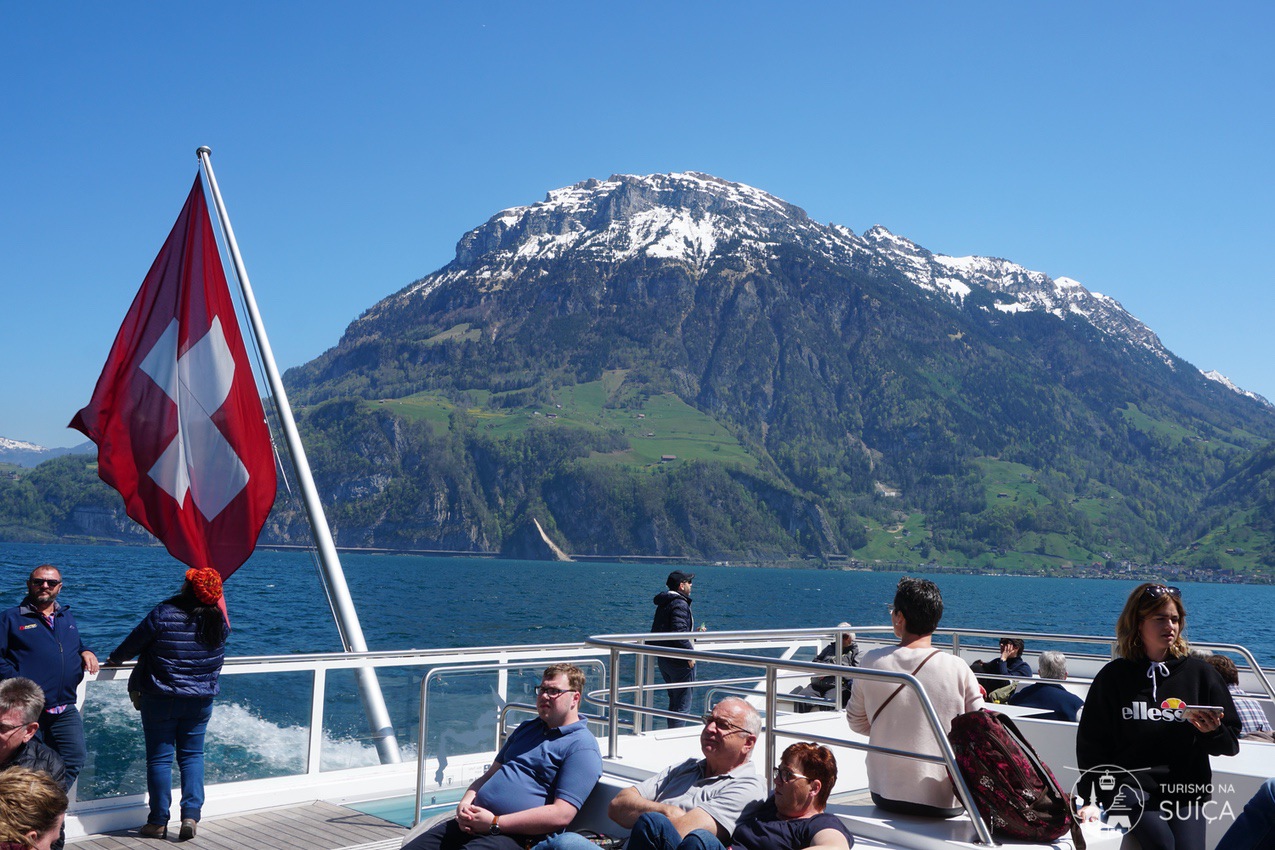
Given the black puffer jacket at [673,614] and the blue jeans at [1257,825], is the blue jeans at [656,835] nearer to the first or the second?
the blue jeans at [1257,825]

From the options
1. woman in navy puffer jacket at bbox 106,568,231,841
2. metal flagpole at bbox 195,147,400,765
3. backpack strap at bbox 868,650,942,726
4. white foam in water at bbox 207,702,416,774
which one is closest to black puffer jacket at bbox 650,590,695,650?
white foam in water at bbox 207,702,416,774

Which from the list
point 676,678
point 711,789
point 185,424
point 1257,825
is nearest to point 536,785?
point 711,789

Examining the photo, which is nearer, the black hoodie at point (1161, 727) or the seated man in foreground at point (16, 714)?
the black hoodie at point (1161, 727)

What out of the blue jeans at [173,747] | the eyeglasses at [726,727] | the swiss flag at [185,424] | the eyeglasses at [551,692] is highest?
the swiss flag at [185,424]

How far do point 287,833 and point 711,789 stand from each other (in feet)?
13.9

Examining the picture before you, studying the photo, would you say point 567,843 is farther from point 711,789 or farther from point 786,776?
point 786,776

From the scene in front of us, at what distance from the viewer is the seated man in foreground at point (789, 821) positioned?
4855 millimetres

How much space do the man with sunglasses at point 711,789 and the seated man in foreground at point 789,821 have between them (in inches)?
2.9

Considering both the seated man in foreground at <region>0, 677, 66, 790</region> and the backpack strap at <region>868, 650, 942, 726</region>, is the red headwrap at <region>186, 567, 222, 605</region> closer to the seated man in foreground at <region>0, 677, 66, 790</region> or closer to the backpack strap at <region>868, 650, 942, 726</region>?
the seated man in foreground at <region>0, 677, 66, 790</region>

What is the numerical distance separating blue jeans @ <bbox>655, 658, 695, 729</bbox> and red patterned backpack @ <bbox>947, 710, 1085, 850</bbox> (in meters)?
6.11

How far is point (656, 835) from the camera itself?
199 inches

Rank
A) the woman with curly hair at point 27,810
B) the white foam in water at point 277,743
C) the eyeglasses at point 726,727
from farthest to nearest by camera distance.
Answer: the white foam in water at point 277,743 → the eyeglasses at point 726,727 → the woman with curly hair at point 27,810

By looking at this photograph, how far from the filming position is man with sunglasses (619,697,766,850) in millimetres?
5242

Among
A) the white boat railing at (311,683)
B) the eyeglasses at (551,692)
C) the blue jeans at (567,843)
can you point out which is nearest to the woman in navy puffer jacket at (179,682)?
the white boat railing at (311,683)
